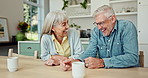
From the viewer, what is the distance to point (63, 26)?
1.48 m

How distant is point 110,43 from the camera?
1317 millimetres

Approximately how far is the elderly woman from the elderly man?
0.81 feet

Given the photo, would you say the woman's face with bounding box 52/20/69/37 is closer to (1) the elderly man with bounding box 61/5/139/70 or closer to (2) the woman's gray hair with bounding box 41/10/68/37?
(2) the woman's gray hair with bounding box 41/10/68/37

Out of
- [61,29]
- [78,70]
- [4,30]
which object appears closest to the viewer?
[78,70]

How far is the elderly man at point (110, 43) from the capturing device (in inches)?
42.5

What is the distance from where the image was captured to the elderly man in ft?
3.54

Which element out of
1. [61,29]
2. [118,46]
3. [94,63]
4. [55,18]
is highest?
[55,18]

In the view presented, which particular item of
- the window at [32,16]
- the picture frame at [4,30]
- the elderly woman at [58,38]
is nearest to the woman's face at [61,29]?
the elderly woman at [58,38]

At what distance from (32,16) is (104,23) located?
3206 mm

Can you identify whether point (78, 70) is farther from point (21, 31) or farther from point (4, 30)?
point (21, 31)

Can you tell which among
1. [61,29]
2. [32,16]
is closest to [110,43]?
[61,29]

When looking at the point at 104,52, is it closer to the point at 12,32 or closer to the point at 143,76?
the point at 143,76

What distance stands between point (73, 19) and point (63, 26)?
8.72 feet

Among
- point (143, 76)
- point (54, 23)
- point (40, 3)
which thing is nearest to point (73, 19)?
point (40, 3)
